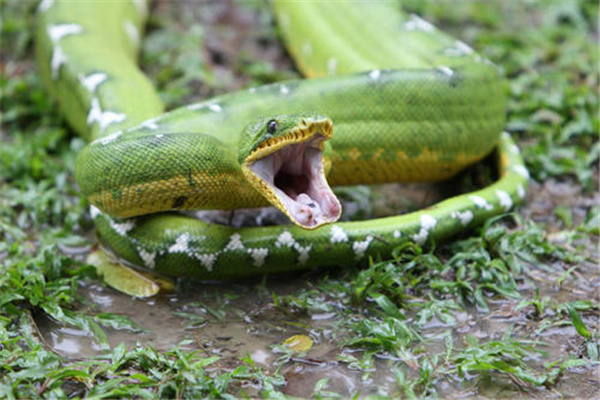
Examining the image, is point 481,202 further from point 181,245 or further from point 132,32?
point 132,32

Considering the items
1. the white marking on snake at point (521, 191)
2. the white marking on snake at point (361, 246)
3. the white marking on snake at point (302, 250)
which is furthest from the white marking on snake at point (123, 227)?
the white marking on snake at point (521, 191)

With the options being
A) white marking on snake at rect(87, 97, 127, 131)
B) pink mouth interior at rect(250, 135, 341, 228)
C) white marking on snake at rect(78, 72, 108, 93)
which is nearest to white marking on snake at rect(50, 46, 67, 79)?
white marking on snake at rect(78, 72, 108, 93)

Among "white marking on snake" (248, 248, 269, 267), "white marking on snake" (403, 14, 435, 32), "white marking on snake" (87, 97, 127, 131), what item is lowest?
"white marking on snake" (248, 248, 269, 267)

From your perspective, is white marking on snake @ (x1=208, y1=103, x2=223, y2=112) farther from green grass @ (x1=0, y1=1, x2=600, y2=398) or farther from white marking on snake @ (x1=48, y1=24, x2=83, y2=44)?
white marking on snake @ (x1=48, y1=24, x2=83, y2=44)

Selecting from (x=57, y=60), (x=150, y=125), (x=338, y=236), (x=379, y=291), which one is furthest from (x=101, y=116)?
(x=379, y=291)

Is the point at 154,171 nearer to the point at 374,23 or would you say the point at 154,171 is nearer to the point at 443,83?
the point at 443,83

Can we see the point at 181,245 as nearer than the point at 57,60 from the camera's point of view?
Yes

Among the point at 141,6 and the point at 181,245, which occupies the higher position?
the point at 141,6

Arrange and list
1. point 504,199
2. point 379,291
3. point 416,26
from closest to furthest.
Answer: point 379,291 → point 504,199 → point 416,26
